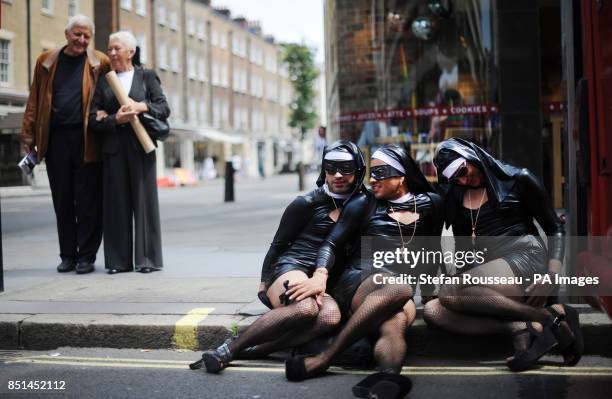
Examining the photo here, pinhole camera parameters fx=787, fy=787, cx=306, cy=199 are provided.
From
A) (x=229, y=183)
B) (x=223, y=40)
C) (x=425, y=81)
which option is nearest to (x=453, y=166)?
(x=425, y=81)

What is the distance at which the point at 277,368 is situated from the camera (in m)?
4.29

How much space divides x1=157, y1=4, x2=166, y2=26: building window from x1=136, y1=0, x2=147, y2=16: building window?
168 cm

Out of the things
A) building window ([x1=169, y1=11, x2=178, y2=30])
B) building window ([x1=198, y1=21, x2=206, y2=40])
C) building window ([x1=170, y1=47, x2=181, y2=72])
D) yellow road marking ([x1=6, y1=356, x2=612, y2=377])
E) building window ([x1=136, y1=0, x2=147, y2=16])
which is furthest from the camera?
building window ([x1=198, y1=21, x2=206, y2=40])

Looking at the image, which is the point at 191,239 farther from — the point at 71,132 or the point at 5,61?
the point at 5,61

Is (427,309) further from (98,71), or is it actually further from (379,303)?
(98,71)

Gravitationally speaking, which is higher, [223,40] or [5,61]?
[223,40]

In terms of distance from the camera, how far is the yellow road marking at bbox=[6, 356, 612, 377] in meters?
4.06

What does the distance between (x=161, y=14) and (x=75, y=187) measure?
42.9 m

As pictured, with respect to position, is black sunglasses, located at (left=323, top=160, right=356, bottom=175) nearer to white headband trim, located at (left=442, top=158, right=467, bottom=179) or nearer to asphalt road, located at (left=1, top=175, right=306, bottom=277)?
white headband trim, located at (left=442, top=158, right=467, bottom=179)

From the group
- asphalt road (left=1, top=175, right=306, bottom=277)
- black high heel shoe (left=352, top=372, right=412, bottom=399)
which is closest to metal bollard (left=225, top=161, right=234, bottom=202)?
asphalt road (left=1, top=175, right=306, bottom=277)

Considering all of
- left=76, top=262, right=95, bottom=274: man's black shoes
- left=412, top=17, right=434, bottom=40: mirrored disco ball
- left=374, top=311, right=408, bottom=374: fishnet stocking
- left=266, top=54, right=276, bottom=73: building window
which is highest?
left=266, top=54, right=276, bottom=73: building window

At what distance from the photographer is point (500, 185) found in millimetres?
4309

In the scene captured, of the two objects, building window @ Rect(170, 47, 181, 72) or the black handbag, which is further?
building window @ Rect(170, 47, 181, 72)

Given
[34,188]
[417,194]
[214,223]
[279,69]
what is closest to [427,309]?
[417,194]
